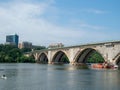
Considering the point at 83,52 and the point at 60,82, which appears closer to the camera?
the point at 60,82

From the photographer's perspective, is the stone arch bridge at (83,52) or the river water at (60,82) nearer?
the river water at (60,82)

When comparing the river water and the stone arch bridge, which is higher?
the stone arch bridge

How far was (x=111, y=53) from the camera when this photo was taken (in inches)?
3583

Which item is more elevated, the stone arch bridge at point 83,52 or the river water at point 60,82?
the stone arch bridge at point 83,52

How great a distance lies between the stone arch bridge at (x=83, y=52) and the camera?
294 ft

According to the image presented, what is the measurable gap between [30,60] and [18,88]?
13569cm

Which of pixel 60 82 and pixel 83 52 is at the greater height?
pixel 83 52

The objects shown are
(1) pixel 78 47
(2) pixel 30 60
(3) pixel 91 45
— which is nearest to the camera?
(3) pixel 91 45

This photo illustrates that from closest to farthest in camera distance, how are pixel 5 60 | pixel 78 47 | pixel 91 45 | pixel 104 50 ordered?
1. pixel 104 50
2. pixel 91 45
3. pixel 78 47
4. pixel 5 60

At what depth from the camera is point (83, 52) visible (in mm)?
114188

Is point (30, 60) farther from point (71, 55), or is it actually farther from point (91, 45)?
point (91, 45)

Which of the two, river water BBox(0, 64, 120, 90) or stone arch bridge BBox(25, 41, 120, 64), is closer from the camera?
river water BBox(0, 64, 120, 90)

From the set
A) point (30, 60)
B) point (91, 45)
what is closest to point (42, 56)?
point (30, 60)

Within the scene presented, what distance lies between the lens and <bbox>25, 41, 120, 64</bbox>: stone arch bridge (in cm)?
8956
